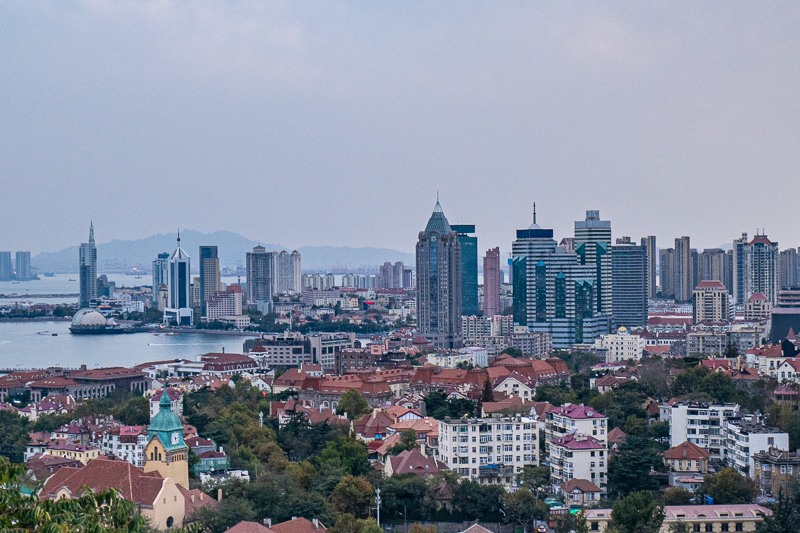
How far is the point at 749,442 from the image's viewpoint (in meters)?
11.2

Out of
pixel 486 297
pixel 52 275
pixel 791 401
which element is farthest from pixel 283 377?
pixel 52 275

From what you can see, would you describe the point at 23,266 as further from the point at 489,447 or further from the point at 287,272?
the point at 489,447

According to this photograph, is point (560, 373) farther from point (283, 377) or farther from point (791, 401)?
point (791, 401)

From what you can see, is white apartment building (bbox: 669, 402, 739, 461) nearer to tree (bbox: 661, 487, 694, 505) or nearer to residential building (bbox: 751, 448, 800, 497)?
residential building (bbox: 751, 448, 800, 497)

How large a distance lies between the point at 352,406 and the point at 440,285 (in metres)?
17.4

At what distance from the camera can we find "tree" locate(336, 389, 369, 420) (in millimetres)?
15660

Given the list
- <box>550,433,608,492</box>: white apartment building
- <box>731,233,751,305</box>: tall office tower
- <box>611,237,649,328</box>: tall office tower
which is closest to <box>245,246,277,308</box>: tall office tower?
<box>731,233,751,305</box>: tall office tower

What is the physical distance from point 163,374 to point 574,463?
16496 millimetres

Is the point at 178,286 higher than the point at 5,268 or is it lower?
lower

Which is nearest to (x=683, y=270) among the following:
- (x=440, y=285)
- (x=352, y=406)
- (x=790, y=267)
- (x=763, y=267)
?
(x=790, y=267)

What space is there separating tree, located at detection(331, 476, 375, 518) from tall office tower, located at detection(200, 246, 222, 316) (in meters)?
56.3

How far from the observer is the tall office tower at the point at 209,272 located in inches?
2618

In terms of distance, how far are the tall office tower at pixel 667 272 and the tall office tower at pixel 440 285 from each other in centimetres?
2477

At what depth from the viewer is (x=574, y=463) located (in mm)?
11125
